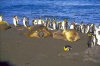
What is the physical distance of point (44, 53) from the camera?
11938 mm

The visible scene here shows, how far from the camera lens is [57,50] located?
12.5 metres

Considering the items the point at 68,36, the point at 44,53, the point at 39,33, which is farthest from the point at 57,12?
the point at 44,53

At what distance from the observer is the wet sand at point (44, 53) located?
1075cm

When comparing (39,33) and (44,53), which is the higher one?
(39,33)

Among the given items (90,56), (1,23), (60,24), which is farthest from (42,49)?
(60,24)

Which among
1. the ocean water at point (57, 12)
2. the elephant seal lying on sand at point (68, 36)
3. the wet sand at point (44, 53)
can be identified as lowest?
the ocean water at point (57, 12)

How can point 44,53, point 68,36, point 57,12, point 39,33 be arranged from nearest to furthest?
point 44,53 → point 68,36 → point 39,33 → point 57,12

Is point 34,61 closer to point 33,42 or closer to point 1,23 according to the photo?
point 33,42

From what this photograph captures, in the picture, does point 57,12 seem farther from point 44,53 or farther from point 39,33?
point 44,53

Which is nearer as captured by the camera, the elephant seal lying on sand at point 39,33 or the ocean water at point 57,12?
the elephant seal lying on sand at point 39,33

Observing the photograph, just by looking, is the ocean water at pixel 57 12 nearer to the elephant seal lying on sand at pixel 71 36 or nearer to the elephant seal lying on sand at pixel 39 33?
the elephant seal lying on sand at pixel 39 33

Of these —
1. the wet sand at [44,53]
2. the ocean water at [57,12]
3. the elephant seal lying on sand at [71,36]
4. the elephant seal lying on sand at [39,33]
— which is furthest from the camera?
the ocean water at [57,12]

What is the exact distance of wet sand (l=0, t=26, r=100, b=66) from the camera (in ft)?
35.3

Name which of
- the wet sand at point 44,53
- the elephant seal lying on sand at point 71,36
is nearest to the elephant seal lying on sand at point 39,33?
the wet sand at point 44,53
